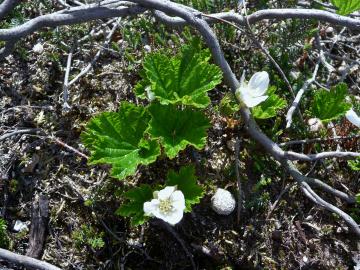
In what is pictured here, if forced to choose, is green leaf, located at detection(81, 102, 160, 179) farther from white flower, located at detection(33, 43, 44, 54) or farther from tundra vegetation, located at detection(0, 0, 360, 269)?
white flower, located at detection(33, 43, 44, 54)

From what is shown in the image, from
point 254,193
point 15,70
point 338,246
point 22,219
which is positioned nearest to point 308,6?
point 254,193

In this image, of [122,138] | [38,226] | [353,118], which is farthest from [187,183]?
[353,118]

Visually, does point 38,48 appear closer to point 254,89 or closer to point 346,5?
point 254,89

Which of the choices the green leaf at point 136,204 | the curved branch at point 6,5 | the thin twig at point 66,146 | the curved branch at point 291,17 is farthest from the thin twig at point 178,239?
the curved branch at point 6,5

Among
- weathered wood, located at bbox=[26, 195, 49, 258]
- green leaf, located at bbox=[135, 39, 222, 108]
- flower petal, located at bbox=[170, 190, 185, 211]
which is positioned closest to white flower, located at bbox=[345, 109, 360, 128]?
green leaf, located at bbox=[135, 39, 222, 108]

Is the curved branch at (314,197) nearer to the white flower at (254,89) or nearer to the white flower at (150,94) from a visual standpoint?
the white flower at (254,89)
